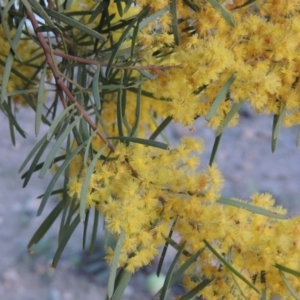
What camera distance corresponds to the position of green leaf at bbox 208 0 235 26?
34 centimetres

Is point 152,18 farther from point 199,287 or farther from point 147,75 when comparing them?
point 199,287

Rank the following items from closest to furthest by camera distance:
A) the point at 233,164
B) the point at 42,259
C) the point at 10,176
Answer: the point at 42,259 → the point at 10,176 → the point at 233,164

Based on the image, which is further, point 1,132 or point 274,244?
point 1,132

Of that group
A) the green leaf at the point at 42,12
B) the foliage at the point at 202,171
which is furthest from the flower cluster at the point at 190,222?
the green leaf at the point at 42,12

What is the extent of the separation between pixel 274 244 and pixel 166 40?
15 cm

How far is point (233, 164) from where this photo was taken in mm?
2072

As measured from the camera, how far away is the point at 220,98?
35 centimetres

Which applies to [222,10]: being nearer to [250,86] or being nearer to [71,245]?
[250,86]

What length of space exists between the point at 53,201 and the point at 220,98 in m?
1.49

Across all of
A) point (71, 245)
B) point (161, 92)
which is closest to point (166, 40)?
point (161, 92)


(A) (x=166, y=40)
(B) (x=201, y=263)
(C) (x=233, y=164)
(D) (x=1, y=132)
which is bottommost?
(C) (x=233, y=164)

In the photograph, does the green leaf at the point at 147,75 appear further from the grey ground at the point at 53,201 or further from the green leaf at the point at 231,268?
the grey ground at the point at 53,201

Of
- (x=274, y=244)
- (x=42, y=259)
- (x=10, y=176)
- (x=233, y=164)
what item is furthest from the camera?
(x=233, y=164)

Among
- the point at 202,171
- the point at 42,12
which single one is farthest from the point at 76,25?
the point at 202,171
